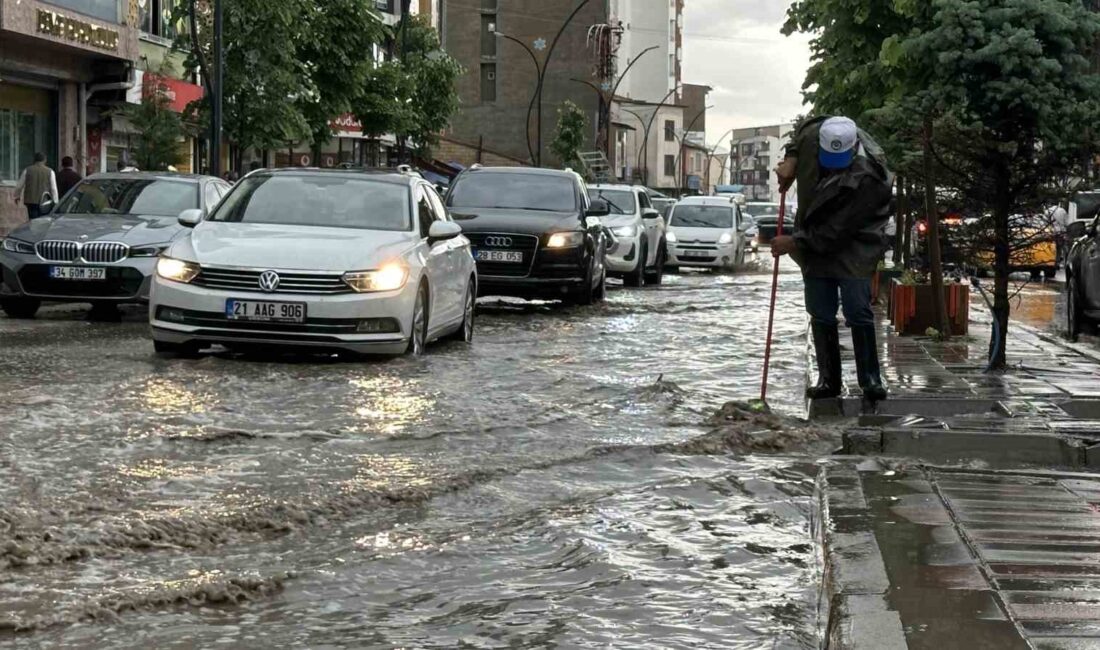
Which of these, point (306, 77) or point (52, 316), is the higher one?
point (306, 77)

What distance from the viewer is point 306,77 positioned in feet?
117

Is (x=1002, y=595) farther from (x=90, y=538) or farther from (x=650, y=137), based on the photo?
(x=650, y=137)

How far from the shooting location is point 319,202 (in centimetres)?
1430

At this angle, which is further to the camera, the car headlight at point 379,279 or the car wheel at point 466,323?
the car wheel at point 466,323

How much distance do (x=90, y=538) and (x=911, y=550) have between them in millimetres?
2744

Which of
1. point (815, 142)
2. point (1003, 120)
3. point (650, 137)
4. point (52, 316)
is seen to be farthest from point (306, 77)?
point (650, 137)

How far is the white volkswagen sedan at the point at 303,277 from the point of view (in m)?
12.6

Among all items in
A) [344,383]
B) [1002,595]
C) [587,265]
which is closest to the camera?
[1002,595]

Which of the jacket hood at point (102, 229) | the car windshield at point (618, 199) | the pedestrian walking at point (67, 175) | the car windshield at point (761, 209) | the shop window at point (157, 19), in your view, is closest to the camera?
the jacket hood at point (102, 229)

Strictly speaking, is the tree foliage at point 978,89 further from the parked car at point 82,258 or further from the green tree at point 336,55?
the green tree at point 336,55

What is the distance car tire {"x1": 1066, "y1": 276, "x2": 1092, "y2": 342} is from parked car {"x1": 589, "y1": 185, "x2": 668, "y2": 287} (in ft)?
38.7

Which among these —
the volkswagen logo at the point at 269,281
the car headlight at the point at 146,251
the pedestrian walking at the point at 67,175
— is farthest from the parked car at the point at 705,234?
the volkswagen logo at the point at 269,281

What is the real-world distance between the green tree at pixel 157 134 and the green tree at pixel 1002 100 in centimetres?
1574

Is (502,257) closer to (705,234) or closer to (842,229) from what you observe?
(842,229)
